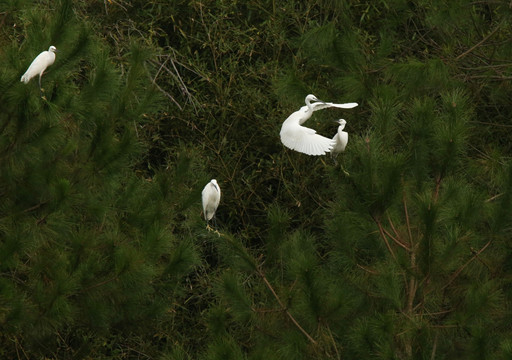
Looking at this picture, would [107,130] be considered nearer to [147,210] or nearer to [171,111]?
[147,210]

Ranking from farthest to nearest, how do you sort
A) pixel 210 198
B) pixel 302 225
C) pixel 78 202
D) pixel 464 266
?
pixel 302 225
pixel 210 198
pixel 78 202
pixel 464 266

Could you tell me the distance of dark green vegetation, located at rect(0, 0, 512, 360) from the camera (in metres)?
4.56

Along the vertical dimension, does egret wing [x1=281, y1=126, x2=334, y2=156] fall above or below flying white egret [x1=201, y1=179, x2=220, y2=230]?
above

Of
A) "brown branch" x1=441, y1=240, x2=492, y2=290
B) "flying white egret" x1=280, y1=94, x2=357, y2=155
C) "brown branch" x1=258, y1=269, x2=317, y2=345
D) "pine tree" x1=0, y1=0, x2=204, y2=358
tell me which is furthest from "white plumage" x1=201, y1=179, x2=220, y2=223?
"brown branch" x1=441, y1=240, x2=492, y2=290

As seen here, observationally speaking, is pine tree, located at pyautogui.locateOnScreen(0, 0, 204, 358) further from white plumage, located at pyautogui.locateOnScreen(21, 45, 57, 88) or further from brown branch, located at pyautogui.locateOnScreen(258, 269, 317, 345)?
brown branch, located at pyautogui.locateOnScreen(258, 269, 317, 345)

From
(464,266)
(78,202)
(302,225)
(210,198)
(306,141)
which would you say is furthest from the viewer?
(302,225)

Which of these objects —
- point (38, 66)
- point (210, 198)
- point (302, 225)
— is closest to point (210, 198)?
point (210, 198)

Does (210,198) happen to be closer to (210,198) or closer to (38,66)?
(210,198)

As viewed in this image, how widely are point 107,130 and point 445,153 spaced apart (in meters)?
1.28

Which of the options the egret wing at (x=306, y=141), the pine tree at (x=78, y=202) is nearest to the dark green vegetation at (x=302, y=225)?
the pine tree at (x=78, y=202)

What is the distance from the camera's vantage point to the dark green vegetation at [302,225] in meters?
4.56

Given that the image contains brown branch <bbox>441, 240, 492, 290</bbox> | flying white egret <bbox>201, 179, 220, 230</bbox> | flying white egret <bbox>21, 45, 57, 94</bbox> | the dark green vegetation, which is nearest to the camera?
the dark green vegetation

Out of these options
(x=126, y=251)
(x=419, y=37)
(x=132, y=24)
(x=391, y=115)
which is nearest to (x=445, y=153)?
(x=391, y=115)

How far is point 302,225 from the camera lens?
6668 mm
